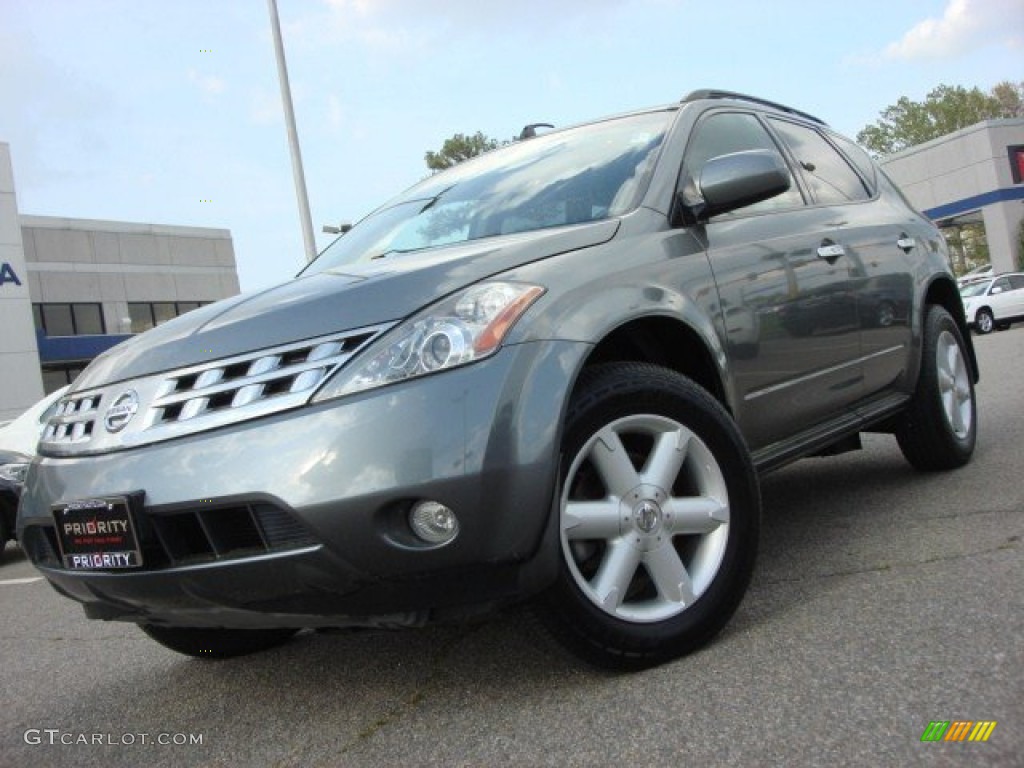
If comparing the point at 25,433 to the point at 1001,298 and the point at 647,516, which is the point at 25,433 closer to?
the point at 647,516

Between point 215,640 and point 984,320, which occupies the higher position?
point 215,640

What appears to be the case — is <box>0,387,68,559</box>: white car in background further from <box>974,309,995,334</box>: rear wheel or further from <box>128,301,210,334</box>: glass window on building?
<box>128,301,210,334</box>: glass window on building

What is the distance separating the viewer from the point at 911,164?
1383 inches

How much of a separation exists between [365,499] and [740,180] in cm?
155

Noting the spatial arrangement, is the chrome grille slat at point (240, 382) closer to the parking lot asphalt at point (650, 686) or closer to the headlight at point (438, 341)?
the headlight at point (438, 341)

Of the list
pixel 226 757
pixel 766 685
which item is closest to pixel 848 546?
pixel 766 685

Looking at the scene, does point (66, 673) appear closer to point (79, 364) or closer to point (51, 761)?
point (51, 761)

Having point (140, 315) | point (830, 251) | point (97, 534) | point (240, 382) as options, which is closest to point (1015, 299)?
point (830, 251)

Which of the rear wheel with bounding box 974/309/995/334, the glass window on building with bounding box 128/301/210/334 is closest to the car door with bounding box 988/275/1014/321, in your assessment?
the rear wheel with bounding box 974/309/995/334

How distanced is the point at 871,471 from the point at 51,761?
4018 millimetres

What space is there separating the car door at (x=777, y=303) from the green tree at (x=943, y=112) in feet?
209

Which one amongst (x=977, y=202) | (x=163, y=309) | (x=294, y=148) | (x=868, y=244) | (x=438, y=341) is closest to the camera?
(x=438, y=341)

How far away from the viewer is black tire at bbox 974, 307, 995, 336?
2364cm

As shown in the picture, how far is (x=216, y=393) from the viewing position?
229cm
